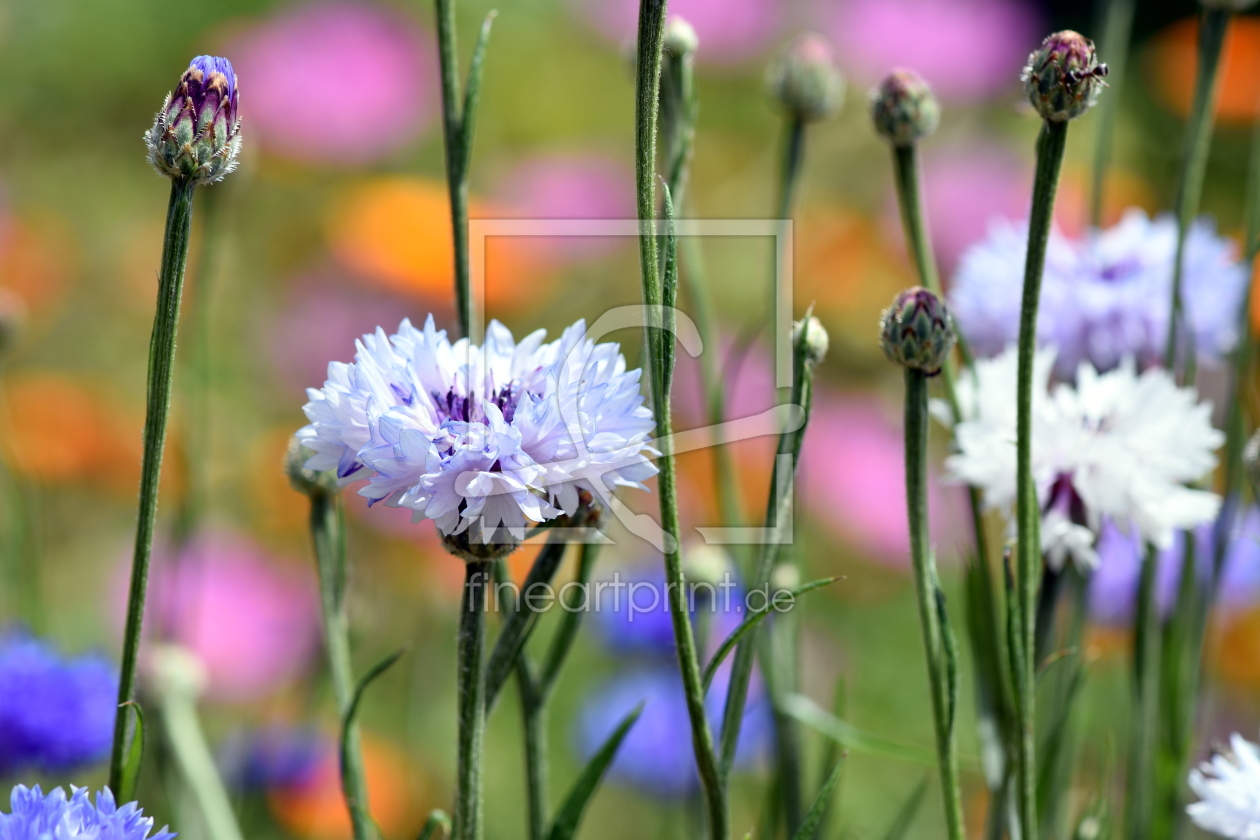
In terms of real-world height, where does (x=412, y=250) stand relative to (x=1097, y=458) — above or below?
above

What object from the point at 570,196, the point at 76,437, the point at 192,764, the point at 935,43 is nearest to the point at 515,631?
the point at 192,764

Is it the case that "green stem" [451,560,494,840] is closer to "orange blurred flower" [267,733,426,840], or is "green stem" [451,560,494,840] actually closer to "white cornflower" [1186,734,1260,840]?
"white cornflower" [1186,734,1260,840]

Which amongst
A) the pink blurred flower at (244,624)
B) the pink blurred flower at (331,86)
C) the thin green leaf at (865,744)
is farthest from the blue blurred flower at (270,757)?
the pink blurred flower at (331,86)

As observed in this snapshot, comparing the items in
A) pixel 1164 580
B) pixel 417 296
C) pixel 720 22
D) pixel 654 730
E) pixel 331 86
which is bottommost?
pixel 654 730

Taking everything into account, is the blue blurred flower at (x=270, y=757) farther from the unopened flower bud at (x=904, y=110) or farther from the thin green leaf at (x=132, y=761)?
the unopened flower bud at (x=904, y=110)

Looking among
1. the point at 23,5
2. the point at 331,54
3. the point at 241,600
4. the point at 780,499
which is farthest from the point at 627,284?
the point at 780,499

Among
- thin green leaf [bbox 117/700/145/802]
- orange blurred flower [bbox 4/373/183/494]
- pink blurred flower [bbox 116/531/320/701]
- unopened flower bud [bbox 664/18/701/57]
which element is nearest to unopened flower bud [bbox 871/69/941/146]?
unopened flower bud [bbox 664/18/701/57]

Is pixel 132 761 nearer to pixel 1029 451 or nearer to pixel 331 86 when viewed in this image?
pixel 1029 451
